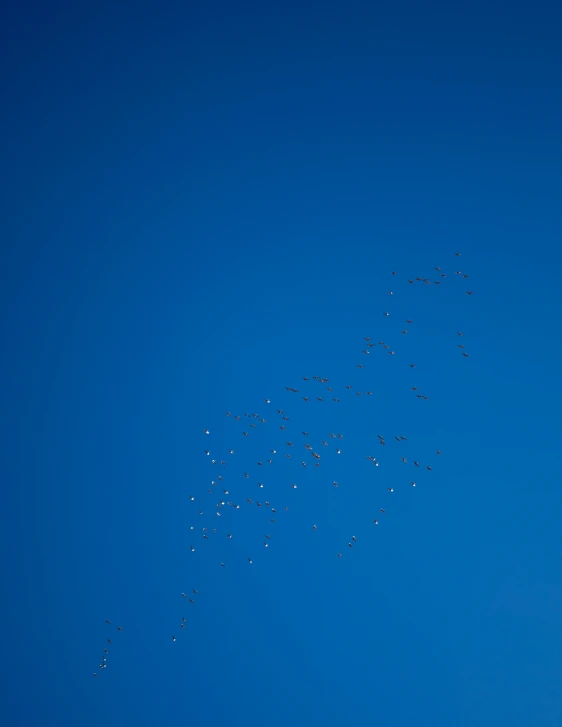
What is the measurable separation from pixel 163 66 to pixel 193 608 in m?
4.57

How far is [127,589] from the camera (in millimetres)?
5543

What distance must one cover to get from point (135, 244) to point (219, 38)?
1866 mm

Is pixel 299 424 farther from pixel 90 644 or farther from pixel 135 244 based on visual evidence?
pixel 90 644

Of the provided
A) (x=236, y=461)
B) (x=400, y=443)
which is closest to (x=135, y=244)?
(x=236, y=461)

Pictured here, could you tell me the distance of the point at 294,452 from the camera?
17.5 feet

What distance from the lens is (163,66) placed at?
562cm

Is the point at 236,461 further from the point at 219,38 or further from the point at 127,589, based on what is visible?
the point at 219,38

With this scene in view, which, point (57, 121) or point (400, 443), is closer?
point (400, 443)

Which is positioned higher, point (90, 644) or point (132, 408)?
point (132, 408)

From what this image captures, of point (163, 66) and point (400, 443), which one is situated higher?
point (163, 66)

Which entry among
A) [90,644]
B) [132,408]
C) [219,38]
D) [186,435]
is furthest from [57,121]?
[90,644]

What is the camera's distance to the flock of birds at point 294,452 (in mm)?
5254

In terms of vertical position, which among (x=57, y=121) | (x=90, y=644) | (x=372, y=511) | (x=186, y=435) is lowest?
(x=90, y=644)

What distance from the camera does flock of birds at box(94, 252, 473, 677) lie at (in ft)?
17.2
